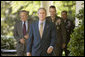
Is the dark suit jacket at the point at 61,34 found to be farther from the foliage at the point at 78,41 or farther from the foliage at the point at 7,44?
the foliage at the point at 7,44

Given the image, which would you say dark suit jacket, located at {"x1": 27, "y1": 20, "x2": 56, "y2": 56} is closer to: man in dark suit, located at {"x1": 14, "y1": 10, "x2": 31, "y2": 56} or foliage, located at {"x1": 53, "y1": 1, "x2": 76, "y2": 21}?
man in dark suit, located at {"x1": 14, "y1": 10, "x2": 31, "y2": 56}

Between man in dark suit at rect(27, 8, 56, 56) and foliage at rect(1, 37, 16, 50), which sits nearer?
man in dark suit at rect(27, 8, 56, 56)

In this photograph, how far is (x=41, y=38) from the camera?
7.42 m

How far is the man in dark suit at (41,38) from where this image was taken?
7.24 meters

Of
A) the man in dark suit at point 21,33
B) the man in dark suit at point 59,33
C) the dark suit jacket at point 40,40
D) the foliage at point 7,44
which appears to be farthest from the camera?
the foliage at point 7,44

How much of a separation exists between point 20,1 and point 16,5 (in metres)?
0.72

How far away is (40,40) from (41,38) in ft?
0.23

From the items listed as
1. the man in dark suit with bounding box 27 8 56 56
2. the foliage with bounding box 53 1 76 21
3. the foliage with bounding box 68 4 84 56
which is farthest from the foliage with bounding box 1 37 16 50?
the foliage with bounding box 68 4 84 56

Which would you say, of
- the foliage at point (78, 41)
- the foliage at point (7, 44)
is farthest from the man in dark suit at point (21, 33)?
the foliage at point (7, 44)

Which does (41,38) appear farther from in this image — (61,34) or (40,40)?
(61,34)

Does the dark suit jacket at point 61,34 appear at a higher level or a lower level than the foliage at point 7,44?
higher

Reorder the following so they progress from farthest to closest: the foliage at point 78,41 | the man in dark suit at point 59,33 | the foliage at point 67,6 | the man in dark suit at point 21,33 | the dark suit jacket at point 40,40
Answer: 1. the foliage at point 67,6
2. the man in dark suit at point 21,33
3. the man in dark suit at point 59,33
4. the dark suit jacket at point 40,40
5. the foliage at point 78,41

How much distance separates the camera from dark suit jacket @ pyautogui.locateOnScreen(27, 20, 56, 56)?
23.7ft

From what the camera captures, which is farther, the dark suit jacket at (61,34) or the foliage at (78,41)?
the dark suit jacket at (61,34)
